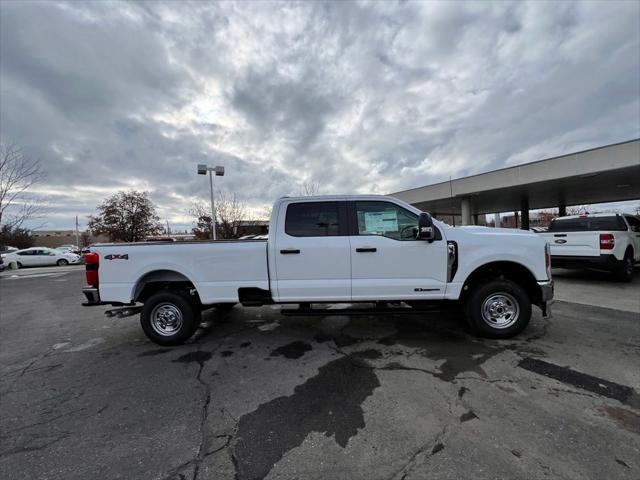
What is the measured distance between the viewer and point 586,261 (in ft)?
26.6

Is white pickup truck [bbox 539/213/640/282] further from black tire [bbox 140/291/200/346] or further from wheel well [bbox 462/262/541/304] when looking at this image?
black tire [bbox 140/291/200/346]

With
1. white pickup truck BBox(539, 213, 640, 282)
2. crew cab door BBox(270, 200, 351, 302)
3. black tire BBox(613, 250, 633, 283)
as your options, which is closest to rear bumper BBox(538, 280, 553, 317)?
crew cab door BBox(270, 200, 351, 302)

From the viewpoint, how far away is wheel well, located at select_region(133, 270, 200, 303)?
448 cm

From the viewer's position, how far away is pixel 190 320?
175 inches

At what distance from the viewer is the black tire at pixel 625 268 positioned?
26.3ft

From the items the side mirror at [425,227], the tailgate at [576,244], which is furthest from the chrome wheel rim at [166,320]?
the tailgate at [576,244]

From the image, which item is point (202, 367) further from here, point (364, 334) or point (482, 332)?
point (482, 332)

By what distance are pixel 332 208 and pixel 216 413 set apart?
297cm

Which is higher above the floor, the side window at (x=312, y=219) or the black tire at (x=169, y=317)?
the side window at (x=312, y=219)

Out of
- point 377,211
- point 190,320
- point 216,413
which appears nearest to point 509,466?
point 216,413

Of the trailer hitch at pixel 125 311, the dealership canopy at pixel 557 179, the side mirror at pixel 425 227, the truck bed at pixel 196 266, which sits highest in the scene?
the dealership canopy at pixel 557 179

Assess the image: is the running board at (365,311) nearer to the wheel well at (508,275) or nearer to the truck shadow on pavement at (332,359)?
the truck shadow on pavement at (332,359)

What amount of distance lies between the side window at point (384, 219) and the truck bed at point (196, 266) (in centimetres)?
152

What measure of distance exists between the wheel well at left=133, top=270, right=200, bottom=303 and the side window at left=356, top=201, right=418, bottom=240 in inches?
110
